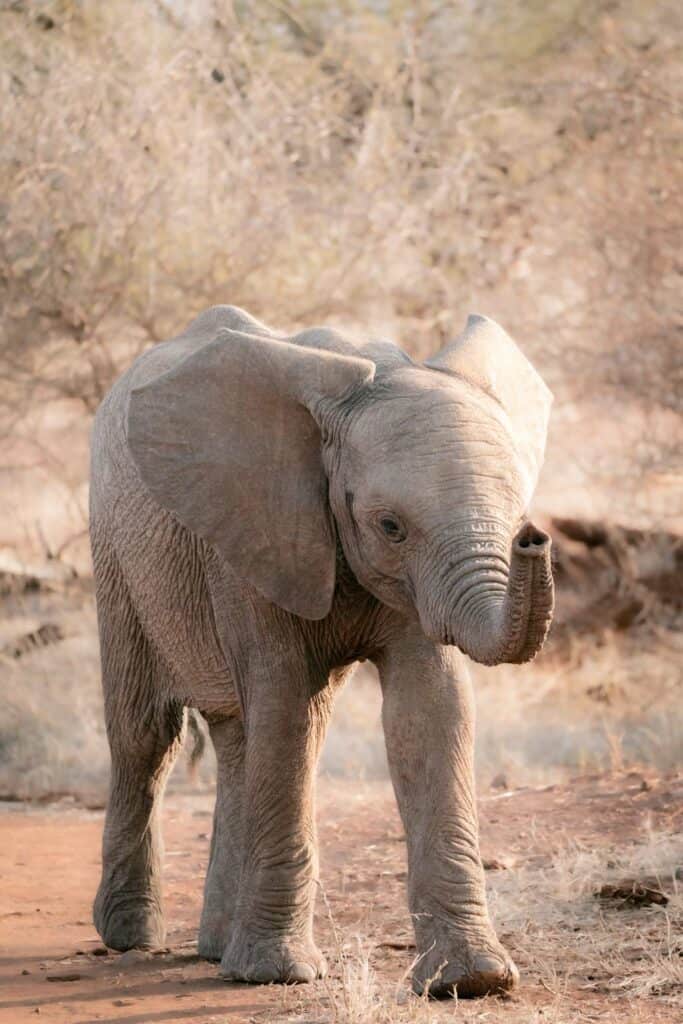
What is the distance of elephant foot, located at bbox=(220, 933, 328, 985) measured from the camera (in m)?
5.25

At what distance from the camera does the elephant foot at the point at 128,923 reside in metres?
6.22

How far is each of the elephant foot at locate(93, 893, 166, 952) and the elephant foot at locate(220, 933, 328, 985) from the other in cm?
96

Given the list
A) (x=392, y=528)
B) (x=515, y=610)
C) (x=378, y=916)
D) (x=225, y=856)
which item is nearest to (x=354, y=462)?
(x=392, y=528)

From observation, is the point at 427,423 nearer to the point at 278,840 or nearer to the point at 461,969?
the point at 278,840

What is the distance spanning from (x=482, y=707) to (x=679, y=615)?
2.85m

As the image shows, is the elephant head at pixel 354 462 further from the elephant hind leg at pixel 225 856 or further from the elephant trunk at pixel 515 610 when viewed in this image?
the elephant hind leg at pixel 225 856

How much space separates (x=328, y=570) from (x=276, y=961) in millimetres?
1217

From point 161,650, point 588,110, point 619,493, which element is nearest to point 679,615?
point 619,493

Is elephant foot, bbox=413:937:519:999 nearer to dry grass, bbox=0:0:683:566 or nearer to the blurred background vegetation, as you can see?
the blurred background vegetation

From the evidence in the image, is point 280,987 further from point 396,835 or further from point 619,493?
point 619,493

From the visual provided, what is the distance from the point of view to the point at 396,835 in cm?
841

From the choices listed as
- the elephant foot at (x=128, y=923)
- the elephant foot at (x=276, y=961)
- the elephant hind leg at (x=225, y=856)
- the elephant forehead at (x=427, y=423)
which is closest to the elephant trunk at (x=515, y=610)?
the elephant forehead at (x=427, y=423)

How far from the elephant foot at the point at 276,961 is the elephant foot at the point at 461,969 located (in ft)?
1.63

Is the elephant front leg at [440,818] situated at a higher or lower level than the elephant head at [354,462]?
lower
